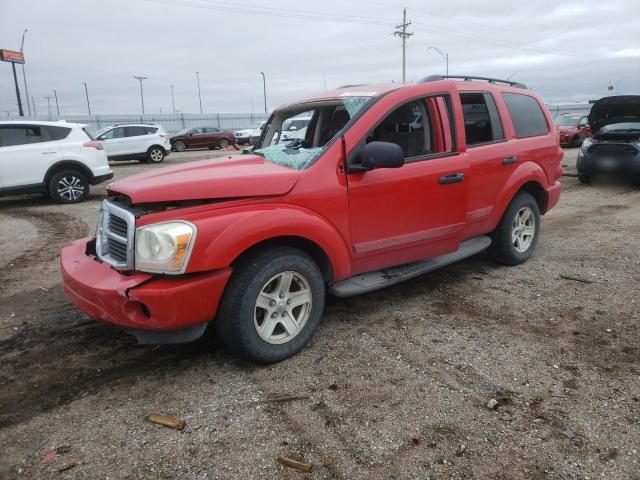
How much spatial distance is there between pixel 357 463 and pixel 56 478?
1.39 m

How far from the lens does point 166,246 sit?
2.74m

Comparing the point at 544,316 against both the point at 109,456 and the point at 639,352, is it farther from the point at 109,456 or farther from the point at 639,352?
the point at 109,456

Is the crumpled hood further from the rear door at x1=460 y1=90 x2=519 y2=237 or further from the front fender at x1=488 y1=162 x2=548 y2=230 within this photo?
the front fender at x1=488 y1=162 x2=548 y2=230

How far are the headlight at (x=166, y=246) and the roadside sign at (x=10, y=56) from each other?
120 feet

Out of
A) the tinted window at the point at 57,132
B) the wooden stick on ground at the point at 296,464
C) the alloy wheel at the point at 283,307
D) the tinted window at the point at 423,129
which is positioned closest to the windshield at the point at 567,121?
the tinted window at the point at 57,132

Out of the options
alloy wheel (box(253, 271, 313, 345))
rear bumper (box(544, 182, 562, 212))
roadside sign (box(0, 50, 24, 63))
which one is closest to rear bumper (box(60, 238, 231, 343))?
alloy wheel (box(253, 271, 313, 345))

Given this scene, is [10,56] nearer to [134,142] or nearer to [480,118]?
[134,142]

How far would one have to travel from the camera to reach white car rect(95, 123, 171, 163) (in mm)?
18625

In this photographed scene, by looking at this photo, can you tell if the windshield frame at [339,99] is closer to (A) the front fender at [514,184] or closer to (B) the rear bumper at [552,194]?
(A) the front fender at [514,184]

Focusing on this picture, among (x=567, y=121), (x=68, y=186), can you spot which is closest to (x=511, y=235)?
(x=68, y=186)

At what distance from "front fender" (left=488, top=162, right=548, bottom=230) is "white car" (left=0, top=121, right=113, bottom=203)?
339 inches

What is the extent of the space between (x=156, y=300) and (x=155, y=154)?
711 inches

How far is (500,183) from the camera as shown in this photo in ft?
15.1

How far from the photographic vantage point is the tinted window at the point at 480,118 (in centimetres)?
439
